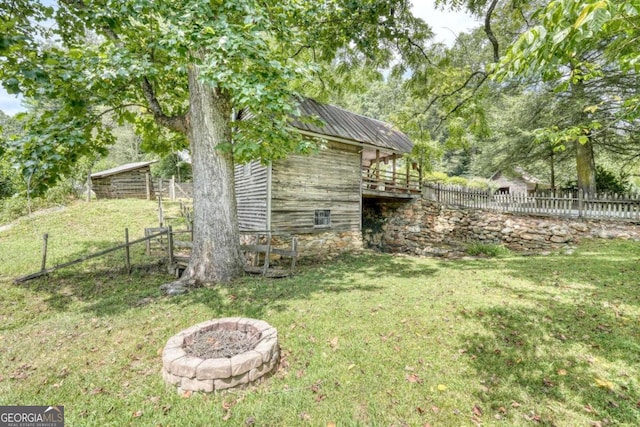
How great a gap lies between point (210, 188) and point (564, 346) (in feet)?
24.3

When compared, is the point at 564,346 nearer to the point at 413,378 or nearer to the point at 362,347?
the point at 413,378

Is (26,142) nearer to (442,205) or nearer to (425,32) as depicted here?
(425,32)

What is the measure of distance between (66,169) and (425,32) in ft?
35.0

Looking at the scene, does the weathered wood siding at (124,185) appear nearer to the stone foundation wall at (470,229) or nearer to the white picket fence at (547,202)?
the stone foundation wall at (470,229)

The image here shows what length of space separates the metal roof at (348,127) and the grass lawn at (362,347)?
6.21 meters

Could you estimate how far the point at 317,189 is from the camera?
11867 millimetres

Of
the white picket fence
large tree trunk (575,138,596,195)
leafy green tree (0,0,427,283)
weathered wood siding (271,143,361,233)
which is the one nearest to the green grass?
the white picket fence

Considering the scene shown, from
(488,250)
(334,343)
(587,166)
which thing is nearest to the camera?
(334,343)

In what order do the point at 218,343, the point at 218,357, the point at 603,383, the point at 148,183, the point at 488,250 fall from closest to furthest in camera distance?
the point at 603,383, the point at 218,357, the point at 218,343, the point at 488,250, the point at 148,183

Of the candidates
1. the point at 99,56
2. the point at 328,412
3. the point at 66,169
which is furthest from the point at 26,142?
the point at 328,412

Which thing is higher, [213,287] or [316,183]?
[316,183]

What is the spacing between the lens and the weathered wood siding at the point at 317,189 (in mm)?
10766

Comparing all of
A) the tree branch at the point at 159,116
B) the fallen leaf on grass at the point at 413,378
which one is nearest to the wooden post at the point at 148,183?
the tree branch at the point at 159,116

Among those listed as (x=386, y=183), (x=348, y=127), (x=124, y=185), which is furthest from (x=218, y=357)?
(x=124, y=185)
